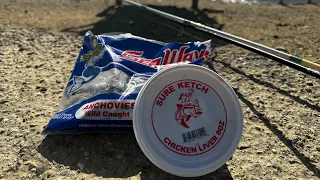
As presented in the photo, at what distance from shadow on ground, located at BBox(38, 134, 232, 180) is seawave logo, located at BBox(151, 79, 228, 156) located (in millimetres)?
183

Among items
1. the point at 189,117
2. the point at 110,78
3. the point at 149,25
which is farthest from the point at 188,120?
the point at 149,25

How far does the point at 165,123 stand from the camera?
1630mm

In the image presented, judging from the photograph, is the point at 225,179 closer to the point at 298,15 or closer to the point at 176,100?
the point at 176,100

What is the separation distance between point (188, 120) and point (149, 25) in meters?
3.17

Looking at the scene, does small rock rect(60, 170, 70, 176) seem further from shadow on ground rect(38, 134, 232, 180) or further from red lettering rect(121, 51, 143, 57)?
red lettering rect(121, 51, 143, 57)

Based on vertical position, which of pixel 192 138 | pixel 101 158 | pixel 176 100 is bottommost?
pixel 101 158

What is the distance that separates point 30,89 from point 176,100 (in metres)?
1.44

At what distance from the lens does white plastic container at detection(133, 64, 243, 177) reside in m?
1.56

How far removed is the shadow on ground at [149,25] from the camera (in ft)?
13.4

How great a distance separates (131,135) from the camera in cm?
197

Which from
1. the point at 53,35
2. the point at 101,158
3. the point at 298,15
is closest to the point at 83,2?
the point at 53,35

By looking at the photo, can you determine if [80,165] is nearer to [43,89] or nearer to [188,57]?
[188,57]

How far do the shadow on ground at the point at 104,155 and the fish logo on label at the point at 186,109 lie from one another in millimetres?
284

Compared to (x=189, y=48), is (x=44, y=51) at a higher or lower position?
lower
